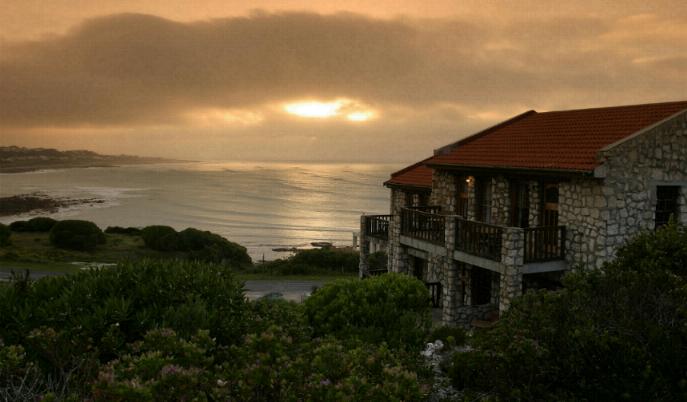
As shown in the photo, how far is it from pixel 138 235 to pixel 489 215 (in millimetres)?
39887

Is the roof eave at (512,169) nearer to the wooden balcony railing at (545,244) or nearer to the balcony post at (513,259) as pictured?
the wooden balcony railing at (545,244)

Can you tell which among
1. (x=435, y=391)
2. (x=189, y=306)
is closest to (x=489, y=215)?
(x=435, y=391)

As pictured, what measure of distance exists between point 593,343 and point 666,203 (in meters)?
11.6

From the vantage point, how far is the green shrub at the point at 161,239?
43062 millimetres

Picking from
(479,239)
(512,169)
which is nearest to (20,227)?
(479,239)

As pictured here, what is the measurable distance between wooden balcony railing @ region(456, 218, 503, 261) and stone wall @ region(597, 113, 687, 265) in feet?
9.69

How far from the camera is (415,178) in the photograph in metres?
24.9

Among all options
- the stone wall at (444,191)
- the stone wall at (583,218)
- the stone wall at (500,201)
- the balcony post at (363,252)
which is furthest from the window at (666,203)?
the balcony post at (363,252)

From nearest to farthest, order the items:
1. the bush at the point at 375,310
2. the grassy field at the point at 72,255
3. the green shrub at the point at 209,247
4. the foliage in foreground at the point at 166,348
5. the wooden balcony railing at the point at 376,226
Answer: the foliage in foreground at the point at 166,348 < the bush at the point at 375,310 < the wooden balcony railing at the point at 376,226 < the grassy field at the point at 72,255 < the green shrub at the point at 209,247

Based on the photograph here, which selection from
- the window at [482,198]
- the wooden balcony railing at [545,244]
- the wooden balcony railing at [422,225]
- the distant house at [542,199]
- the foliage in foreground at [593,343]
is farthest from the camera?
the wooden balcony railing at [422,225]

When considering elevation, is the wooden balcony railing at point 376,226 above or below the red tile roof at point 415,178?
below

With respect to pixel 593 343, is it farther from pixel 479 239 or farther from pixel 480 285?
pixel 480 285

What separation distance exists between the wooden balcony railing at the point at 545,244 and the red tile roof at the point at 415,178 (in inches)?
332

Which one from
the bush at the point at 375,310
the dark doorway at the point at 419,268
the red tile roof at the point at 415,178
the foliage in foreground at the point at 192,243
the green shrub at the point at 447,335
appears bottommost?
the foliage in foreground at the point at 192,243
